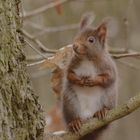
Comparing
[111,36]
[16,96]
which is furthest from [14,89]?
[111,36]

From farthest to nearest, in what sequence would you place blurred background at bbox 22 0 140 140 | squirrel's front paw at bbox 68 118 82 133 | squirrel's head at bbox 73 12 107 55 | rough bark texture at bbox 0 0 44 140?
blurred background at bbox 22 0 140 140
squirrel's head at bbox 73 12 107 55
squirrel's front paw at bbox 68 118 82 133
rough bark texture at bbox 0 0 44 140

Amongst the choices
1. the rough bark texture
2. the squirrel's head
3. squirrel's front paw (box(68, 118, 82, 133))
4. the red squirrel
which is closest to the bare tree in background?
the rough bark texture

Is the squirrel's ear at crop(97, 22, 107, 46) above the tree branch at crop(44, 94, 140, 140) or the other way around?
above

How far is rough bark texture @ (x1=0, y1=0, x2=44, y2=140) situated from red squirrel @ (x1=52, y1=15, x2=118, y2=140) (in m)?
0.40

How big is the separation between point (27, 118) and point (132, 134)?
7350mm

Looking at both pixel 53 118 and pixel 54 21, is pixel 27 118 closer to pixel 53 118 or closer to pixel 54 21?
pixel 53 118

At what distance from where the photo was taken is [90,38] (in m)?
3.50

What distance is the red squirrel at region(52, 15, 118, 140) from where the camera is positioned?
10.4 feet

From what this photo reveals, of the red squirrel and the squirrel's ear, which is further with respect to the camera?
the squirrel's ear

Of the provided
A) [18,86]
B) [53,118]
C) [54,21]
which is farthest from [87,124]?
[54,21]

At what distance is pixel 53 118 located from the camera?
4.68 metres

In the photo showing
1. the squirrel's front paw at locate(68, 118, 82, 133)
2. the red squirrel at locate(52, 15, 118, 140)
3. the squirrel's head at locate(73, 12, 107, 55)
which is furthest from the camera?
the squirrel's head at locate(73, 12, 107, 55)

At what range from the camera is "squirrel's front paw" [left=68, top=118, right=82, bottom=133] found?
2.88m

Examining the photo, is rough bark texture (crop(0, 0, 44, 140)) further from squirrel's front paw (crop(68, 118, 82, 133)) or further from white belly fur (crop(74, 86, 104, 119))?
white belly fur (crop(74, 86, 104, 119))
